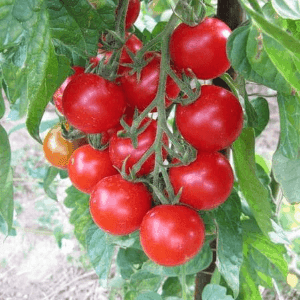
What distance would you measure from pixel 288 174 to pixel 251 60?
198 mm

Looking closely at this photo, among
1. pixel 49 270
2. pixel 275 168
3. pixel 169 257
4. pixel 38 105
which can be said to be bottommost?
pixel 49 270

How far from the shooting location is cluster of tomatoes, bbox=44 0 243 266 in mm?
548

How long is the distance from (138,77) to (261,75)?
6.3 inches

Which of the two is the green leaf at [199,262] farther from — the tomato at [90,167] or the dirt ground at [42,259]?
the dirt ground at [42,259]

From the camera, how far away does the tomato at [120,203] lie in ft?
1.94

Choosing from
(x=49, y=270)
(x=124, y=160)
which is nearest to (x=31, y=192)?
(x=49, y=270)

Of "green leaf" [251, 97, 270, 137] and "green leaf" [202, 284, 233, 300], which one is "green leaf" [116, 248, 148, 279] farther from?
"green leaf" [251, 97, 270, 137]

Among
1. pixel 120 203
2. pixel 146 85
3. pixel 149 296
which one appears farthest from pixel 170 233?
pixel 149 296

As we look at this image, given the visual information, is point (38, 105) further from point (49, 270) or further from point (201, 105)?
point (49, 270)

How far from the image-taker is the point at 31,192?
2465 millimetres

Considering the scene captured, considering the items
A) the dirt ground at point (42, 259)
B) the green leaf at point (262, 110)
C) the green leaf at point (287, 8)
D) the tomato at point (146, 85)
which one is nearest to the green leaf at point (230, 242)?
the green leaf at point (262, 110)

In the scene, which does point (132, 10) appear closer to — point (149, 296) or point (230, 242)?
point (230, 242)

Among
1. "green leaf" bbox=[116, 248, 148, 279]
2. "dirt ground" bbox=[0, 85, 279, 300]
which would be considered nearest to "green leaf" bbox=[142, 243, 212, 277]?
"green leaf" bbox=[116, 248, 148, 279]

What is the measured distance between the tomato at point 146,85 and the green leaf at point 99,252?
0.35 meters
